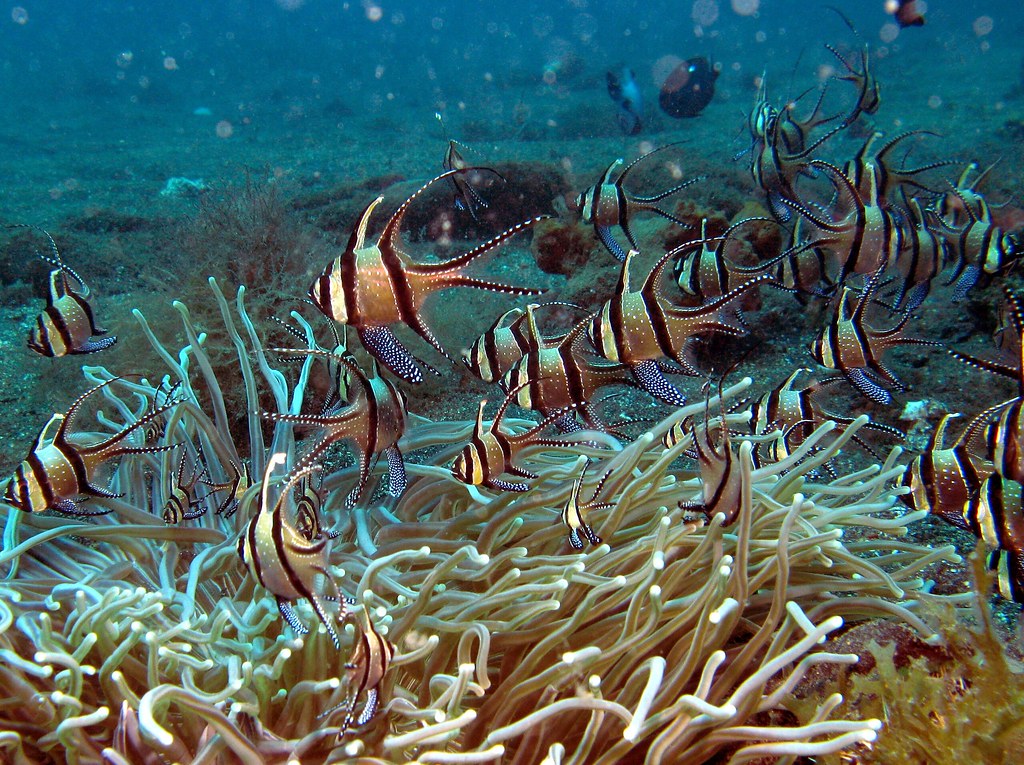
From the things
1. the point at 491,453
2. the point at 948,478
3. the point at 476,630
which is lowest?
the point at 476,630

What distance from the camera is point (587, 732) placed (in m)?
1.85

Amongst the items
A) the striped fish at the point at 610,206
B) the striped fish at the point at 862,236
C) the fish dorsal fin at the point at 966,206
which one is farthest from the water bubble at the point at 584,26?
the striped fish at the point at 862,236

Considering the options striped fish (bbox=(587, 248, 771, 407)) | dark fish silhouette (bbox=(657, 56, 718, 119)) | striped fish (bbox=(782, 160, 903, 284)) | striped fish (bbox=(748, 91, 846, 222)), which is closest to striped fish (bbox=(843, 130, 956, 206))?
striped fish (bbox=(748, 91, 846, 222))

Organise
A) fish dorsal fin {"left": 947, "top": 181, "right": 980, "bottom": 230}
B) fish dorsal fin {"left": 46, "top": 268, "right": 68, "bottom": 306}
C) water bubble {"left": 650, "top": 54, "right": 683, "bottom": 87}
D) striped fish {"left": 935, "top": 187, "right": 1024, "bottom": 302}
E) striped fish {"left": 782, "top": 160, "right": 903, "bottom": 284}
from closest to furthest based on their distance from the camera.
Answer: fish dorsal fin {"left": 46, "top": 268, "right": 68, "bottom": 306} < striped fish {"left": 782, "top": 160, "right": 903, "bottom": 284} < striped fish {"left": 935, "top": 187, "right": 1024, "bottom": 302} < fish dorsal fin {"left": 947, "top": 181, "right": 980, "bottom": 230} < water bubble {"left": 650, "top": 54, "right": 683, "bottom": 87}

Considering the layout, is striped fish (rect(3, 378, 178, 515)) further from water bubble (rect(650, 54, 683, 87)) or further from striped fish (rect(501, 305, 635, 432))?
water bubble (rect(650, 54, 683, 87))

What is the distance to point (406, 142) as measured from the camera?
21.7m

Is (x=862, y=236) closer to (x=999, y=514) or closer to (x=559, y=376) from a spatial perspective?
(x=999, y=514)

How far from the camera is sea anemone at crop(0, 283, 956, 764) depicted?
6.01ft

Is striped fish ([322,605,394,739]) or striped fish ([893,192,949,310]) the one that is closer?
striped fish ([322,605,394,739])

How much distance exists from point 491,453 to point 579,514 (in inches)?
15.4

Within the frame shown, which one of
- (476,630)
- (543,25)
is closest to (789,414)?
(476,630)

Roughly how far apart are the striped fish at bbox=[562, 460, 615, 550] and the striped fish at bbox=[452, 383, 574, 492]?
0.22m

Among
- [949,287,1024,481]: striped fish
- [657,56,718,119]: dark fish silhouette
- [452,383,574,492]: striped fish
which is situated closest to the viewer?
[949,287,1024,481]: striped fish

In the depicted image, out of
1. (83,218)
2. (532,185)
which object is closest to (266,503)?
(532,185)
